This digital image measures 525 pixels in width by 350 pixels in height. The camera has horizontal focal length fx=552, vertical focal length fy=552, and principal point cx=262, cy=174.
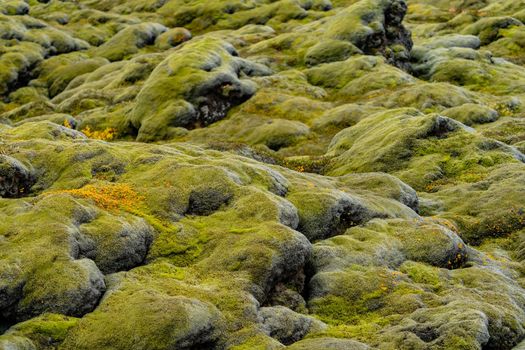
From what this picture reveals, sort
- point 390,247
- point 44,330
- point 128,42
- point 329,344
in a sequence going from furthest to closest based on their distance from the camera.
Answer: point 128,42, point 390,247, point 329,344, point 44,330

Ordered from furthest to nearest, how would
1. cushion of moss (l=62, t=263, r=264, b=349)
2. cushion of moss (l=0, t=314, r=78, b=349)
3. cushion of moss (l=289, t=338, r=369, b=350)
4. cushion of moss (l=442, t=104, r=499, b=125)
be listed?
cushion of moss (l=442, t=104, r=499, b=125) → cushion of moss (l=289, t=338, r=369, b=350) → cushion of moss (l=62, t=263, r=264, b=349) → cushion of moss (l=0, t=314, r=78, b=349)

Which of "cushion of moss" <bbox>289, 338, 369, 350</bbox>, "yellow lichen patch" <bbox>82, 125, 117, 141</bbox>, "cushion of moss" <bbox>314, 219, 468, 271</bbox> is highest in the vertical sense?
"cushion of moss" <bbox>289, 338, 369, 350</bbox>

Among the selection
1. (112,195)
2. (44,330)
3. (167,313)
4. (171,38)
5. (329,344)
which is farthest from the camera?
(171,38)

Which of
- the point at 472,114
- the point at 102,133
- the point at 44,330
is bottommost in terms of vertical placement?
the point at 102,133

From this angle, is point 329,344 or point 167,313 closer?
point 329,344

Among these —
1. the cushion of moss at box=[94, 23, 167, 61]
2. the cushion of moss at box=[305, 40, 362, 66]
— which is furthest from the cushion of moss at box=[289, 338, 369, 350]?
the cushion of moss at box=[94, 23, 167, 61]

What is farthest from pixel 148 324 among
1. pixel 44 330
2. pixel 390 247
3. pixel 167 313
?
pixel 390 247

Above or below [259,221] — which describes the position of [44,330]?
above

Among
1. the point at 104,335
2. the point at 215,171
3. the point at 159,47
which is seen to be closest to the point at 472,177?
the point at 215,171

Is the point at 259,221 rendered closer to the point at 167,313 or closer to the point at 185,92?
the point at 167,313

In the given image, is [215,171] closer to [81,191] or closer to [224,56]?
[81,191]

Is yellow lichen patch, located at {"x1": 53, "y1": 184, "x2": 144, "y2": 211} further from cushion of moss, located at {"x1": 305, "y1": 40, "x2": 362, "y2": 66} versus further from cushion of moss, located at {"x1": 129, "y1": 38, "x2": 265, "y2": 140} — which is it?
cushion of moss, located at {"x1": 305, "y1": 40, "x2": 362, "y2": 66}

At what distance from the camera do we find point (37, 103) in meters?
96.5

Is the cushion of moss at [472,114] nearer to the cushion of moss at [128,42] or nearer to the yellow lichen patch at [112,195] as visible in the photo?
the yellow lichen patch at [112,195]
